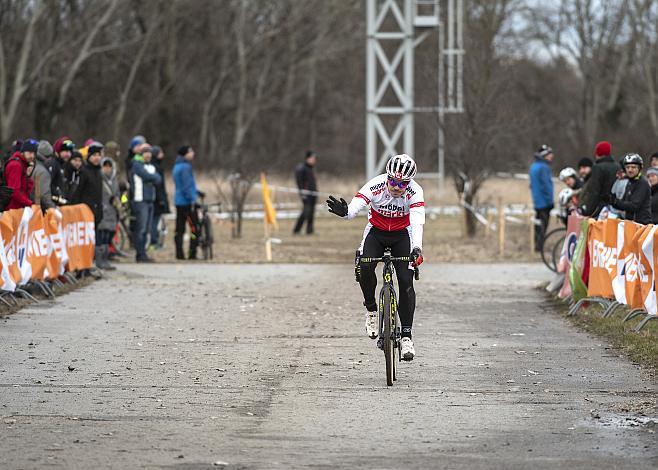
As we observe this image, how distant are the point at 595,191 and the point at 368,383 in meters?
7.90

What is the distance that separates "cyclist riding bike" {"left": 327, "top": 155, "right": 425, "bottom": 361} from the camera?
11.6 metres

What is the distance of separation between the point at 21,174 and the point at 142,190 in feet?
21.4

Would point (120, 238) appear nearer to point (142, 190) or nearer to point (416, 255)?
point (142, 190)

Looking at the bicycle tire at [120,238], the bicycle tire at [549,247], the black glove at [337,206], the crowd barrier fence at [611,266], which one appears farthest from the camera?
the bicycle tire at [120,238]

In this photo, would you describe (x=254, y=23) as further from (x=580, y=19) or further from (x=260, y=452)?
(x=260, y=452)

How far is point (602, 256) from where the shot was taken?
53.0 ft

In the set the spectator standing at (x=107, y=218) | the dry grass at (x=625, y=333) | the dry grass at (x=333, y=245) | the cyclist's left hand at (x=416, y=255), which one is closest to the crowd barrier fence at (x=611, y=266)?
the dry grass at (x=625, y=333)

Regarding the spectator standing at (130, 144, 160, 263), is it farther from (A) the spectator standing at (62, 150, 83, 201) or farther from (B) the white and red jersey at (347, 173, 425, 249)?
(B) the white and red jersey at (347, 173, 425, 249)

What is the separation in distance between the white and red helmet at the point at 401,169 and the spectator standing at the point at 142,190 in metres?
12.7

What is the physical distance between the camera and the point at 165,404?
10.3 meters

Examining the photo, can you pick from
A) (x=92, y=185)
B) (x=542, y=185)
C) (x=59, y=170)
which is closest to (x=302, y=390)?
(x=59, y=170)

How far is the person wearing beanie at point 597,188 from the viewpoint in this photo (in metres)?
18.5

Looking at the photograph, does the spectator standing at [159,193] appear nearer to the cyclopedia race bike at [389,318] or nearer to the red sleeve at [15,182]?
the red sleeve at [15,182]

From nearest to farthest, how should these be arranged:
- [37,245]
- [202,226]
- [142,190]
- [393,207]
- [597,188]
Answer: [393,207] → [37,245] → [597,188] → [142,190] → [202,226]
